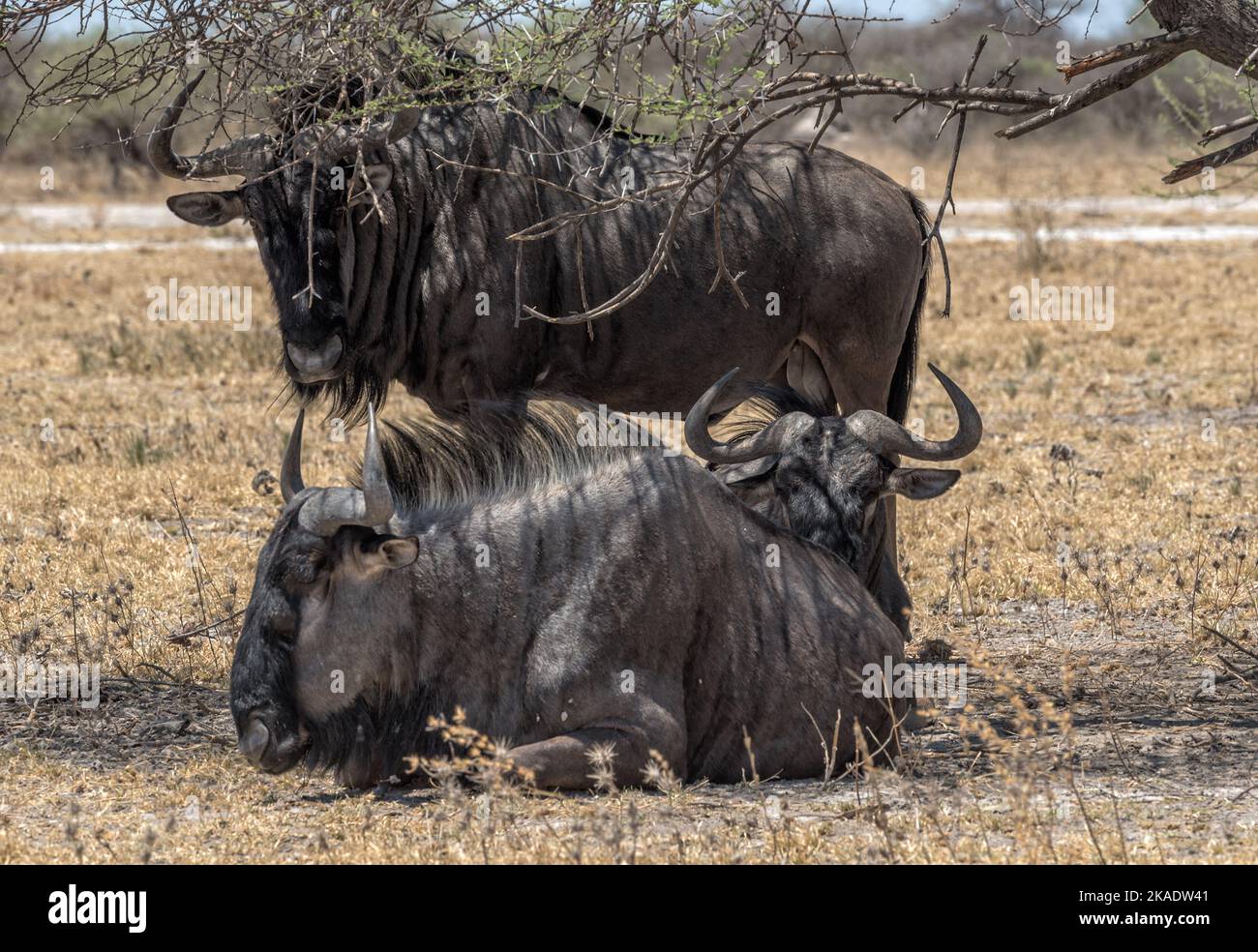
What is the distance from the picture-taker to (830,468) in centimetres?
584

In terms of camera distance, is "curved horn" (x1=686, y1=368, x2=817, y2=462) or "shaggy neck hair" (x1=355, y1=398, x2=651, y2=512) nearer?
"shaggy neck hair" (x1=355, y1=398, x2=651, y2=512)

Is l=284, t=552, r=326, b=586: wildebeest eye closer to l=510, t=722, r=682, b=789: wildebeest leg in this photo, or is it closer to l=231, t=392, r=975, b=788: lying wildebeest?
l=231, t=392, r=975, b=788: lying wildebeest

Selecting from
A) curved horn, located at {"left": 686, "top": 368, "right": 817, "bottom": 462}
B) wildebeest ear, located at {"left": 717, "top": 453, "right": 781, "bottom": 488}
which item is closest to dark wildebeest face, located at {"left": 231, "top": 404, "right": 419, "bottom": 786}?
curved horn, located at {"left": 686, "top": 368, "right": 817, "bottom": 462}

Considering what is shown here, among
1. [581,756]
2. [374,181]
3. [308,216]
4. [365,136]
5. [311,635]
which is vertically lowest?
[581,756]

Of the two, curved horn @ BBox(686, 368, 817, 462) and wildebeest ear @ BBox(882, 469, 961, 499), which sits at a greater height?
curved horn @ BBox(686, 368, 817, 462)

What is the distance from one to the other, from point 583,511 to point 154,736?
1652 mm

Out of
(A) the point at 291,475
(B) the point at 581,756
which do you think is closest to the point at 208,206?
(A) the point at 291,475

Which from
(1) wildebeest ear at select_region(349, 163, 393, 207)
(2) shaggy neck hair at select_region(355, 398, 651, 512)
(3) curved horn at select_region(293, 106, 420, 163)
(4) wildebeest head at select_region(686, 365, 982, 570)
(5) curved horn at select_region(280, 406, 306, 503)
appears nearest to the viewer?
(5) curved horn at select_region(280, 406, 306, 503)

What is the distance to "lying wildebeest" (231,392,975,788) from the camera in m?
4.84

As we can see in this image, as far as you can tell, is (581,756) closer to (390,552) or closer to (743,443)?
(390,552)

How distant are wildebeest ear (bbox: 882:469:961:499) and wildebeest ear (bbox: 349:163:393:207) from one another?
7.04 feet

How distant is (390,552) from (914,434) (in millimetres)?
2057
